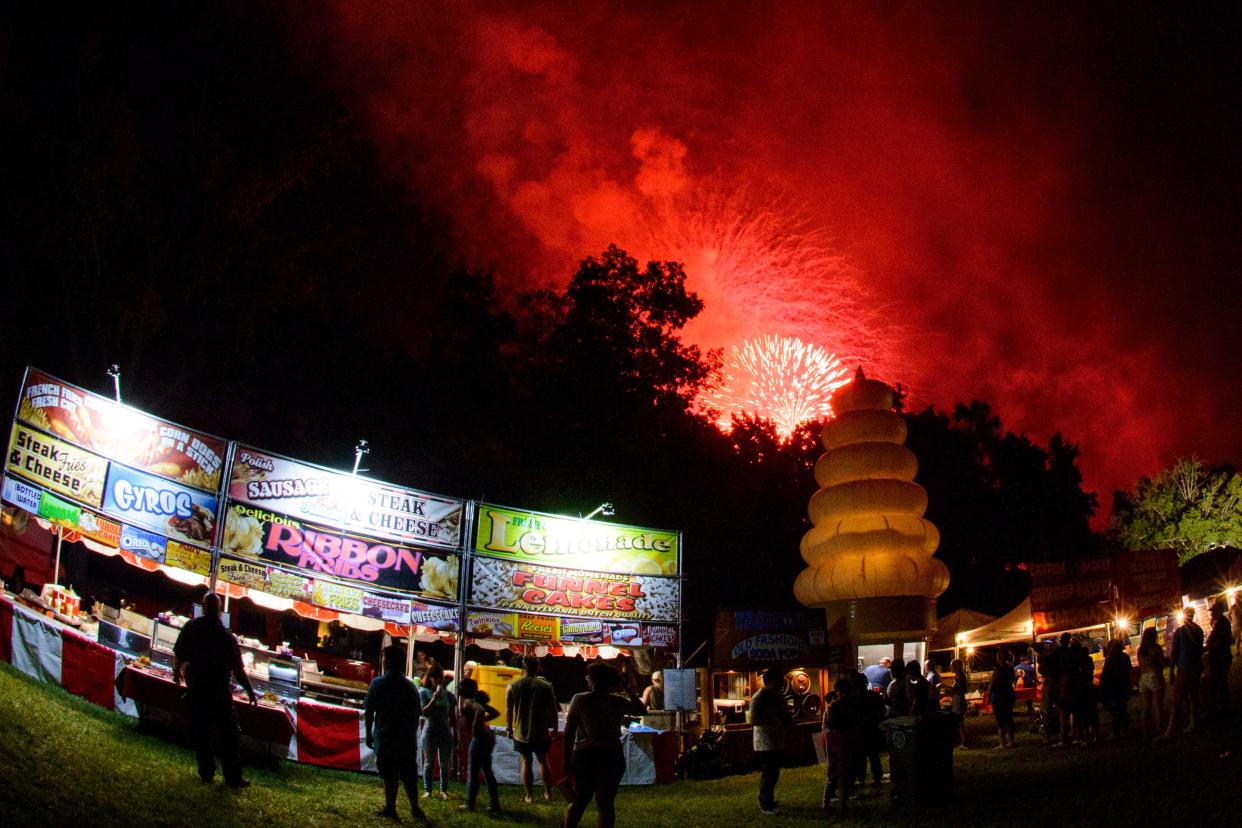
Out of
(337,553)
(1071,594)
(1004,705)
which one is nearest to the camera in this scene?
(337,553)

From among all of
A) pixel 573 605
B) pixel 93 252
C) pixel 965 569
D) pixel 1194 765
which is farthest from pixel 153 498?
pixel 965 569

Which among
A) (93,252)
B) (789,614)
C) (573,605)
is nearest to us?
(573,605)

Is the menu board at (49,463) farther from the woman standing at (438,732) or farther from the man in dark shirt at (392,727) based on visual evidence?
the man in dark shirt at (392,727)

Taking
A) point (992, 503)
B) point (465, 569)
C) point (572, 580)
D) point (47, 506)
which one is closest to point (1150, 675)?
point (572, 580)

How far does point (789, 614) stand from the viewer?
24.8 metres

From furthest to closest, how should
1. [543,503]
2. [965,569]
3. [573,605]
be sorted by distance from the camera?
[965,569] < [543,503] < [573,605]

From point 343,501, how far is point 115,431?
3.62 m

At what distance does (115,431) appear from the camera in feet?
44.2

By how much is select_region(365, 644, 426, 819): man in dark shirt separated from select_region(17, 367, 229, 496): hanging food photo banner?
19.0ft

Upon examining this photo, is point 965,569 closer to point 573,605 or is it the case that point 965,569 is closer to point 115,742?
point 573,605

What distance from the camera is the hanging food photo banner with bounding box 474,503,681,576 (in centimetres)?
1756

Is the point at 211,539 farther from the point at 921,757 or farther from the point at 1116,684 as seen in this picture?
the point at 1116,684

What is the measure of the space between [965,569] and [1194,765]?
39336 mm

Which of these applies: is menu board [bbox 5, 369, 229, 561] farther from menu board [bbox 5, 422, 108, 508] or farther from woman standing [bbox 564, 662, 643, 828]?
woman standing [bbox 564, 662, 643, 828]
